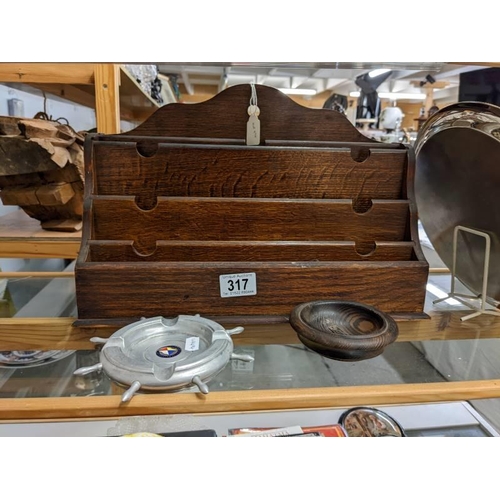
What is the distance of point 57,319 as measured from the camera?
604 mm

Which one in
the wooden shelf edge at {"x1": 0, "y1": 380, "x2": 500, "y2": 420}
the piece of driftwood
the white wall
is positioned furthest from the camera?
the white wall

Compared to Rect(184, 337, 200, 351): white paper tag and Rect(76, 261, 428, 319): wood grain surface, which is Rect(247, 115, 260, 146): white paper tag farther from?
Rect(184, 337, 200, 351): white paper tag

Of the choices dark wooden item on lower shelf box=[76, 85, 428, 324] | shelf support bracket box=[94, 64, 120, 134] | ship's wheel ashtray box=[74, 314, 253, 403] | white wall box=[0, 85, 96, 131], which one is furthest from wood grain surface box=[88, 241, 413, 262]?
white wall box=[0, 85, 96, 131]

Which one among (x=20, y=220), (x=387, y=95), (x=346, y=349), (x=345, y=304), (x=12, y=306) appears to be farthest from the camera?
(x=387, y=95)

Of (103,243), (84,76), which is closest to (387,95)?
(84,76)

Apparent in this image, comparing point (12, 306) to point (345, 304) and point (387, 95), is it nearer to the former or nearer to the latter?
point (345, 304)

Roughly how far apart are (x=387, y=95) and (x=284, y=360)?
591cm

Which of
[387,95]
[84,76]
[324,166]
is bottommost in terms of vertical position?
[324,166]

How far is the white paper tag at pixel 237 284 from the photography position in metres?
0.59

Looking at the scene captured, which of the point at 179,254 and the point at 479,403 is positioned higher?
the point at 179,254

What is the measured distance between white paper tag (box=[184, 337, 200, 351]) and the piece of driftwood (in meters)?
0.59

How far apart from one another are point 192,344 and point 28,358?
0.29 m

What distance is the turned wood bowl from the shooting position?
48 cm

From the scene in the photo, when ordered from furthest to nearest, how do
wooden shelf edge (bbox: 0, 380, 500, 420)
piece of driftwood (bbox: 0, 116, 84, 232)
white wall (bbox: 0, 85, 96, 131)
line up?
1. white wall (bbox: 0, 85, 96, 131)
2. piece of driftwood (bbox: 0, 116, 84, 232)
3. wooden shelf edge (bbox: 0, 380, 500, 420)
